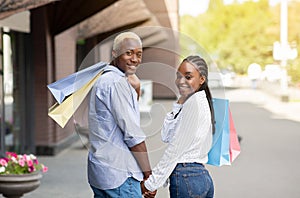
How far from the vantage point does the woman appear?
12.6 feet

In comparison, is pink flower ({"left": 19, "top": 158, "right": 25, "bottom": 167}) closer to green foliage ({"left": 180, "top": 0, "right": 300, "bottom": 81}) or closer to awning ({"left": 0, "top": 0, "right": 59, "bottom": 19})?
awning ({"left": 0, "top": 0, "right": 59, "bottom": 19})

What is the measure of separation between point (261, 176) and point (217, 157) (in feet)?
21.9

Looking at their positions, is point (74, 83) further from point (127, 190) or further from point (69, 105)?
point (127, 190)

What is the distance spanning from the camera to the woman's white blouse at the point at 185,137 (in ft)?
12.5

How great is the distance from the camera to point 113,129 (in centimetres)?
380

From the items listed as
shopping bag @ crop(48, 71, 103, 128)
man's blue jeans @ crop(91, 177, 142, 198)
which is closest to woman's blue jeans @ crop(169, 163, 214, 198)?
man's blue jeans @ crop(91, 177, 142, 198)

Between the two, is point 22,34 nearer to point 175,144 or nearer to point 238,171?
point 238,171

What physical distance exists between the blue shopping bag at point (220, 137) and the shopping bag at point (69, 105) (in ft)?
2.44

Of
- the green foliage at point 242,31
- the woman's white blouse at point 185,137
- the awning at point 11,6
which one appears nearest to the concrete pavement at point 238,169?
the woman's white blouse at point 185,137

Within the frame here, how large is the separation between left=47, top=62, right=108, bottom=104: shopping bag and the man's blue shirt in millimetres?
117

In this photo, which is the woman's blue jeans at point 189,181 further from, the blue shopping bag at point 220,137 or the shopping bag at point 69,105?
the shopping bag at point 69,105

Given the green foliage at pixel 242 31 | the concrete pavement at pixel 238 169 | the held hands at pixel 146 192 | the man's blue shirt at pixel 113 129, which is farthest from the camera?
the green foliage at pixel 242 31

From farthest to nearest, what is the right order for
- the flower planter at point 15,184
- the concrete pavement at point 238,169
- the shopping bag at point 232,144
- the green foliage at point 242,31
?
the green foliage at point 242,31 → the concrete pavement at point 238,169 → the flower planter at point 15,184 → the shopping bag at point 232,144

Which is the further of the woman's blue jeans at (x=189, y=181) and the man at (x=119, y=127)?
the woman's blue jeans at (x=189, y=181)
